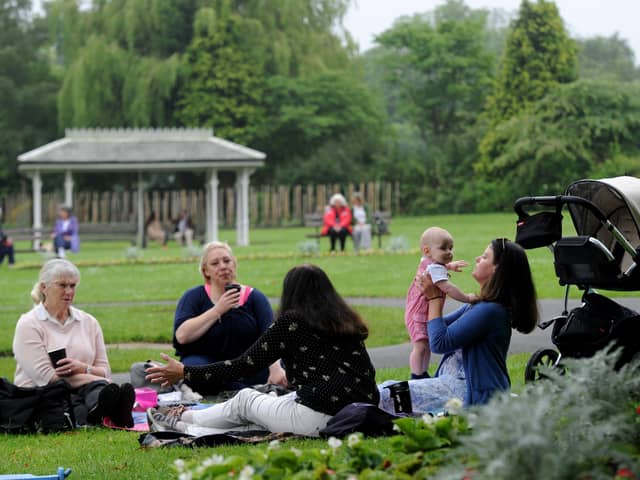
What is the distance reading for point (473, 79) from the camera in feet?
192

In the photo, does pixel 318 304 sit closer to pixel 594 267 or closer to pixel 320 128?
pixel 594 267

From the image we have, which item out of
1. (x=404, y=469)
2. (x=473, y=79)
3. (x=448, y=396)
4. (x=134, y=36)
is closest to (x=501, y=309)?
(x=448, y=396)

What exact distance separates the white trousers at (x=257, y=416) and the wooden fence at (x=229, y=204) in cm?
3781

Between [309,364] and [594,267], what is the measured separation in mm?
2122

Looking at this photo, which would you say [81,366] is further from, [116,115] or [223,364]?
[116,115]

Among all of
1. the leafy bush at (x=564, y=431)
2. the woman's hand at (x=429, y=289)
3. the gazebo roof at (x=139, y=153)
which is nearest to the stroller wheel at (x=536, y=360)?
the woman's hand at (x=429, y=289)

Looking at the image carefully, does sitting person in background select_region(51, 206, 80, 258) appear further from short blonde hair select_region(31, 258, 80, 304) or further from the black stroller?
the black stroller

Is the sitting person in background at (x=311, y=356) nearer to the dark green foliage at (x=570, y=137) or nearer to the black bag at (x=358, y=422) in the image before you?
the black bag at (x=358, y=422)

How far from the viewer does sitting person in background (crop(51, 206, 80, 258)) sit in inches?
1281

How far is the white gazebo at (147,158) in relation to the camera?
127 feet

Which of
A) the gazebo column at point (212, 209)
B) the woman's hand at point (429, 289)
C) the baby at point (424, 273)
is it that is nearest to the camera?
the woman's hand at point (429, 289)

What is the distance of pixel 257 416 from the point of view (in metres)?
7.80

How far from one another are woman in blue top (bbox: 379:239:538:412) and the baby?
13.9 inches

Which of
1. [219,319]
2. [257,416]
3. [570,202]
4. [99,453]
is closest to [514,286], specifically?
[570,202]
